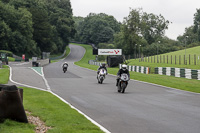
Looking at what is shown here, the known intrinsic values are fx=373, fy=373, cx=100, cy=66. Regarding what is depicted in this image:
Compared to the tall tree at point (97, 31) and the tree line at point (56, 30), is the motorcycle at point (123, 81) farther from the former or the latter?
the tall tree at point (97, 31)

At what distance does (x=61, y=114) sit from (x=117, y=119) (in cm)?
165

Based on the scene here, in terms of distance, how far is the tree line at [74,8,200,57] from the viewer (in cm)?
10838

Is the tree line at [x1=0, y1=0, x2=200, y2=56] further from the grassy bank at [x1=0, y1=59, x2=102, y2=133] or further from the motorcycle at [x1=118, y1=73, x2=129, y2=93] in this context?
the grassy bank at [x1=0, y1=59, x2=102, y2=133]

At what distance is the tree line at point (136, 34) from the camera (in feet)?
356

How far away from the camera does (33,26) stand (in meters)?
117

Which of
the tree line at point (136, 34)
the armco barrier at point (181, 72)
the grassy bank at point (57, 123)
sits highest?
the tree line at point (136, 34)

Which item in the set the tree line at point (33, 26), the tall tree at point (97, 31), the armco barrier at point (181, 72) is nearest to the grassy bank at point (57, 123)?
the armco barrier at point (181, 72)

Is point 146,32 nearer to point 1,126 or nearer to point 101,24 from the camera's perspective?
point 101,24

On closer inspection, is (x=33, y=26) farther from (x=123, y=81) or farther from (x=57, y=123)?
(x=57, y=123)

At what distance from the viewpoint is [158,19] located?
5468 inches

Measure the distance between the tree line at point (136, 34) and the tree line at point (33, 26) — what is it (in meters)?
18.9

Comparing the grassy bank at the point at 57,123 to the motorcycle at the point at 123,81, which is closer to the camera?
the grassy bank at the point at 57,123

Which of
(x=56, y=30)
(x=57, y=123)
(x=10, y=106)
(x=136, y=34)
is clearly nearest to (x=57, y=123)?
(x=57, y=123)

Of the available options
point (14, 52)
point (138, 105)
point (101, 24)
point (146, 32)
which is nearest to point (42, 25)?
point (14, 52)
